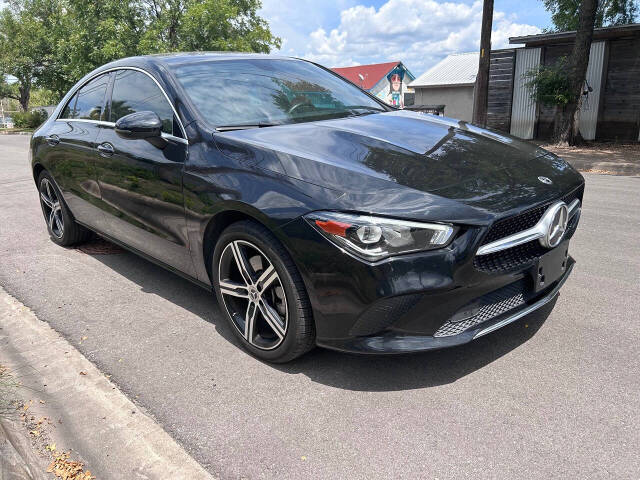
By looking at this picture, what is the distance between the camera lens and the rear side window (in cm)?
441

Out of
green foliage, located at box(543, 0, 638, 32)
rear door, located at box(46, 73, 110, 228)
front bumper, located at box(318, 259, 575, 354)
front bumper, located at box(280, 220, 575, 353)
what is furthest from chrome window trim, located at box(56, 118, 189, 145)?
green foliage, located at box(543, 0, 638, 32)

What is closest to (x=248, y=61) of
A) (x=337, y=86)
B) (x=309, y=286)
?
(x=337, y=86)

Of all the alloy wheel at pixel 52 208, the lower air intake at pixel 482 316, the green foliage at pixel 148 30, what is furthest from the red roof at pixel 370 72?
the lower air intake at pixel 482 316

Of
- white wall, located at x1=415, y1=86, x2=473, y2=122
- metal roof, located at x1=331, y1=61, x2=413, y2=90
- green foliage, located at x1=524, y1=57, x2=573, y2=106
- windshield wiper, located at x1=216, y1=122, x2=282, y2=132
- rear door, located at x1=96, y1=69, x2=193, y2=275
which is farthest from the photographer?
metal roof, located at x1=331, y1=61, x2=413, y2=90

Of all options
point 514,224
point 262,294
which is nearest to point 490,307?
point 514,224

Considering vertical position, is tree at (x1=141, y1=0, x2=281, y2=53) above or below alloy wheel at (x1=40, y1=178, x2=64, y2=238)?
above

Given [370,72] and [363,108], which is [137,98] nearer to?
[363,108]

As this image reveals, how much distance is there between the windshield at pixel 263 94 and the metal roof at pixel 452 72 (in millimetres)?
29408

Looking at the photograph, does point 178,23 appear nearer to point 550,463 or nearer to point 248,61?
point 248,61

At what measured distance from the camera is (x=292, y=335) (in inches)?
107

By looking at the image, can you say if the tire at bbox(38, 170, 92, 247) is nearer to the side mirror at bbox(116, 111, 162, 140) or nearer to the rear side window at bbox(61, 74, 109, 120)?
the rear side window at bbox(61, 74, 109, 120)

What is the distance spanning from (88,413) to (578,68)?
50.8 ft

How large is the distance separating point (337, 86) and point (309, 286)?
221 cm

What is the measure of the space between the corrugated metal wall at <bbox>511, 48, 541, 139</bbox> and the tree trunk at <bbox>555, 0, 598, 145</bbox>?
12.7ft
